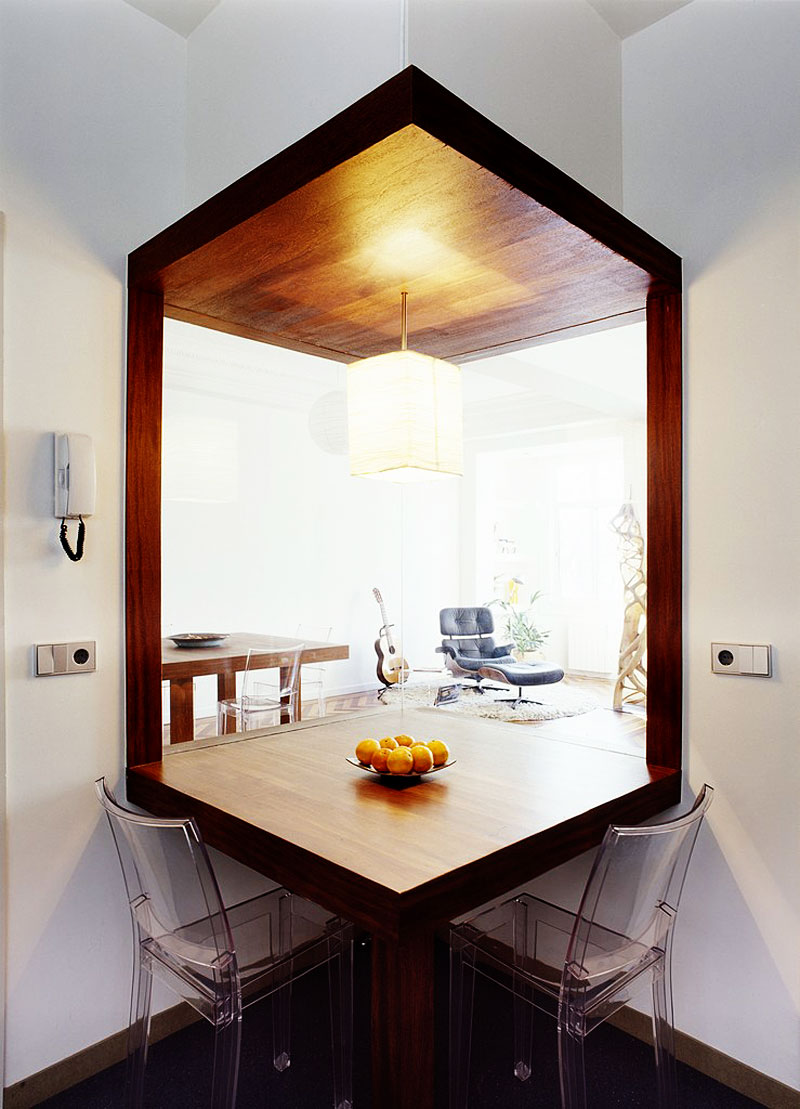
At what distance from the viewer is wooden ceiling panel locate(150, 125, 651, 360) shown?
1350mm

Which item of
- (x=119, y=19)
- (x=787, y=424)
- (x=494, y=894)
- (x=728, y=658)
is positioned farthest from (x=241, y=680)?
(x=119, y=19)

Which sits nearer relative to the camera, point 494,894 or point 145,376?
point 494,894

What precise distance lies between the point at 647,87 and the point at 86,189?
1.53m

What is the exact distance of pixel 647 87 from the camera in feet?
6.38

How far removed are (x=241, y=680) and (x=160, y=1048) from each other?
3.29ft

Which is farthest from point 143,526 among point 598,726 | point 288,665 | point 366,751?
point 598,726

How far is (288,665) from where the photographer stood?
2348mm

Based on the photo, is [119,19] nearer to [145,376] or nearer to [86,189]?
[86,189]

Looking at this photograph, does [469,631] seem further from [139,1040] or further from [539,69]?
[539,69]

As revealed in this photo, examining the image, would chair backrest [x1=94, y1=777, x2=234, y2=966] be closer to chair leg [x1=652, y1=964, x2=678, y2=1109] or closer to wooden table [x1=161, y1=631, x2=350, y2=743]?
wooden table [x1=161, y1=631, x2=350, y2=743]

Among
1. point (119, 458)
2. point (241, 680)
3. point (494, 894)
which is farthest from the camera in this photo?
point (241, 680)

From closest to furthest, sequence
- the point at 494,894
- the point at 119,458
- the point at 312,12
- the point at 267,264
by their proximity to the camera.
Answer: the point at 494,894
the point at 312,12
the point at 267,264
the point at 119,458

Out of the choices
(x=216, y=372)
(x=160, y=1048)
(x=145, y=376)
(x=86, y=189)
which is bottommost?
(x=160, y=1048)

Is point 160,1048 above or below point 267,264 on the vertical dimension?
below
